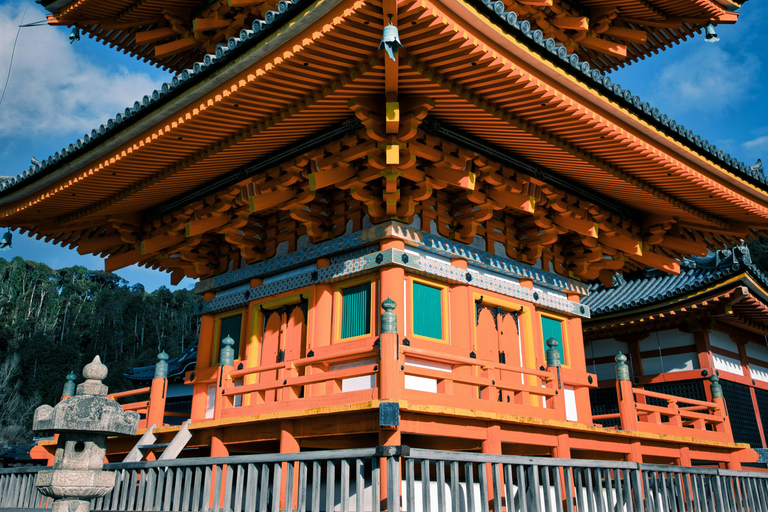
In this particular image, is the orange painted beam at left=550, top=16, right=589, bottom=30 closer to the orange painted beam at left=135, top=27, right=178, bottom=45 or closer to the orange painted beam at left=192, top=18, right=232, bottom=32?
the orange painted beam at left=192, top=18, right=232, bottom=32

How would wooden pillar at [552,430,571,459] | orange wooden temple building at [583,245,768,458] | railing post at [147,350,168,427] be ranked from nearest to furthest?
1. wooden pillar at [552,430,571,459]
2. railing post at [147,350,168,427]
3. orange wooden temple building at [583,245,768,458]

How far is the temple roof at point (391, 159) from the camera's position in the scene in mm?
7059

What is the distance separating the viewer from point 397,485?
5.47 metres

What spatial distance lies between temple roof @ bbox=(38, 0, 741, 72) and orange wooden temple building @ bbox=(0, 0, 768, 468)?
71 millimetres

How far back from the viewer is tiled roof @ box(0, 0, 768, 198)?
6.83 m

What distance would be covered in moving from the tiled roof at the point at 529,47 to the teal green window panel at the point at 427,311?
3.69 meters

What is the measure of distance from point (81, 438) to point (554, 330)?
8.13m

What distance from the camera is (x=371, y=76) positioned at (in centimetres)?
736

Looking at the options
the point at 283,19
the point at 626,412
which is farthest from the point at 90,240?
the point at 626,412

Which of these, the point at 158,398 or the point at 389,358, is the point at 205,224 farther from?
the point at 389,358

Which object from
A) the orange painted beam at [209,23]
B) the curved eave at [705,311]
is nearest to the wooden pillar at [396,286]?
the orange painted beam at [209,23]

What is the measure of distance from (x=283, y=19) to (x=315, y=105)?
4.49 feet

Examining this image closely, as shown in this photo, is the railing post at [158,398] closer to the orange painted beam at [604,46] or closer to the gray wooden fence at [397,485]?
the gray wooden fence at [397,485]

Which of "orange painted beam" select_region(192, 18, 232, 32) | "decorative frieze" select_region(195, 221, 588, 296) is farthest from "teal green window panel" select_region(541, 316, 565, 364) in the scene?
"orange painted beam" select_region(192, 18, 232, 32)
